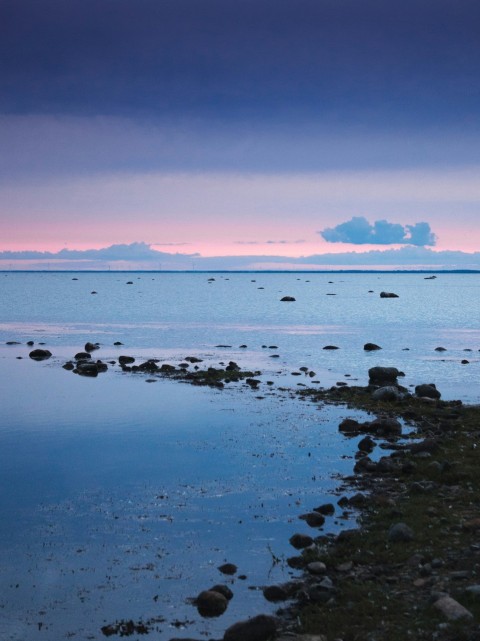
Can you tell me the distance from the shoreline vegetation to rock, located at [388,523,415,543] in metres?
0.02

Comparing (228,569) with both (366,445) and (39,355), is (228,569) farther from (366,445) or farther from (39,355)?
(39,355)

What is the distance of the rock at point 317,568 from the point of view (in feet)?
49.3

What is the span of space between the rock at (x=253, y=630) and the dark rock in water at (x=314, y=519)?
20.1ft

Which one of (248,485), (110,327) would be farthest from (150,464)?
(110,327)

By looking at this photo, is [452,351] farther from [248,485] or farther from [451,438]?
[248,485]

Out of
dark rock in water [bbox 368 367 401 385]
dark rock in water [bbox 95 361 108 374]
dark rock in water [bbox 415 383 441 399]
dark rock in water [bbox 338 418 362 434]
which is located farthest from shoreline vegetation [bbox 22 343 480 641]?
dark rock in water [bbox 95 361 108 374]

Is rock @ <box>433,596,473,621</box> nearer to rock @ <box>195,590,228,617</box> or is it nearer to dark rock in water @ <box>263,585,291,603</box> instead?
dark rock in water @ <box>263,585,291,603</box>

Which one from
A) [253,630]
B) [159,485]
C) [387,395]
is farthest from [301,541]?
[387,395]

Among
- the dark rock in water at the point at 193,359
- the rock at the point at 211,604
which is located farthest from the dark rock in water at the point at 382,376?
the rock at the point at 211,604

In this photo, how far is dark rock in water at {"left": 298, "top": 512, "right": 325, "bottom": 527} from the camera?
18.4 metres

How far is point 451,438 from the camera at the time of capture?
26969 millimetres

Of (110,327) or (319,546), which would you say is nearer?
(319,546)

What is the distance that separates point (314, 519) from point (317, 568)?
136 inches

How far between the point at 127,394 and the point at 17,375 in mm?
10823
